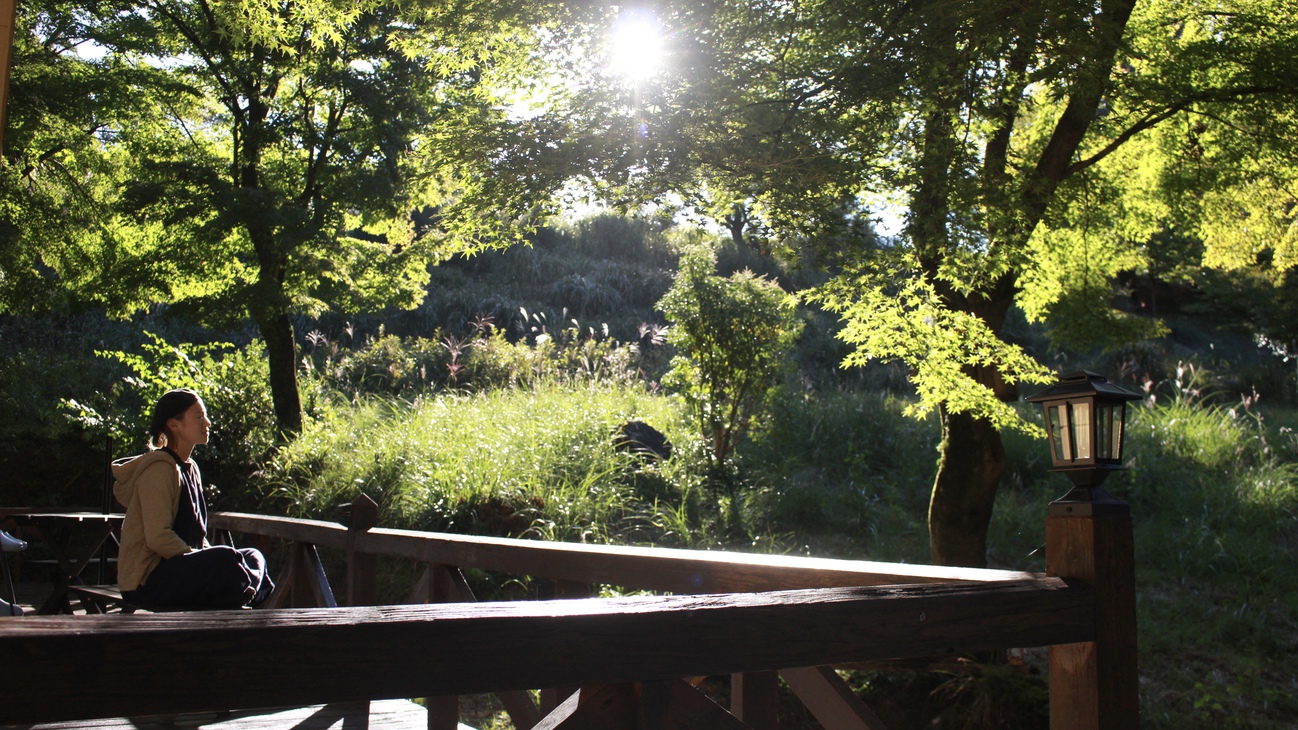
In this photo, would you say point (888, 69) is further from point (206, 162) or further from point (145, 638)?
point (206, 162)

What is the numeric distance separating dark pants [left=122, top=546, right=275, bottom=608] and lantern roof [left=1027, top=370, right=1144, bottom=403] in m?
2.97

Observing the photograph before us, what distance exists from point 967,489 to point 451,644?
571 cm

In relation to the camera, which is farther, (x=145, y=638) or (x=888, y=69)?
(x=888, y=69)

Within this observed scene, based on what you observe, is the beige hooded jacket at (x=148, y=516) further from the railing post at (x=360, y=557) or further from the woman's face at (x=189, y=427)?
the railing post at (x=360, y=557)

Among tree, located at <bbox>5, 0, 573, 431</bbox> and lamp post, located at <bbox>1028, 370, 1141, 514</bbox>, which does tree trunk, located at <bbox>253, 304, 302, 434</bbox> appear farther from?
lamp post, located at <bbox>1028, 370, 1141, 514</bbox>

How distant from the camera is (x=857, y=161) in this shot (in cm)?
470

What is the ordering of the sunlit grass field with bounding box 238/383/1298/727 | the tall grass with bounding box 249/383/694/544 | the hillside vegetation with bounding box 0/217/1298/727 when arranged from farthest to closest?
the tall grass with bounding box 249/383/694/544, the sunlit grass field with bounding box 238/383/1298/727, the hillside vegetation with bounding box 0/217/1298/727

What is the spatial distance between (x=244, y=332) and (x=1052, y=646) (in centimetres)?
1692

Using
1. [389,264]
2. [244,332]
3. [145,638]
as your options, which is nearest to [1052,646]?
[145,638]

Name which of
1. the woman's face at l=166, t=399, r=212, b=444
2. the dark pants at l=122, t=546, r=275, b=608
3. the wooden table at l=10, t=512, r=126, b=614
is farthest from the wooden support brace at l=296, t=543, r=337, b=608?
the wooden table at l=10, t=512, r=126, b=614

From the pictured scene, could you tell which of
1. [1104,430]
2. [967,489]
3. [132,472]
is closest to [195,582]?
[132,472]

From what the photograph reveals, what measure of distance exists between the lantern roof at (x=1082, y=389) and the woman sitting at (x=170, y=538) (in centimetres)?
299

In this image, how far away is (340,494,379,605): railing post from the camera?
12.9 ft

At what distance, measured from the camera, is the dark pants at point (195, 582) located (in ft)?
11.1
